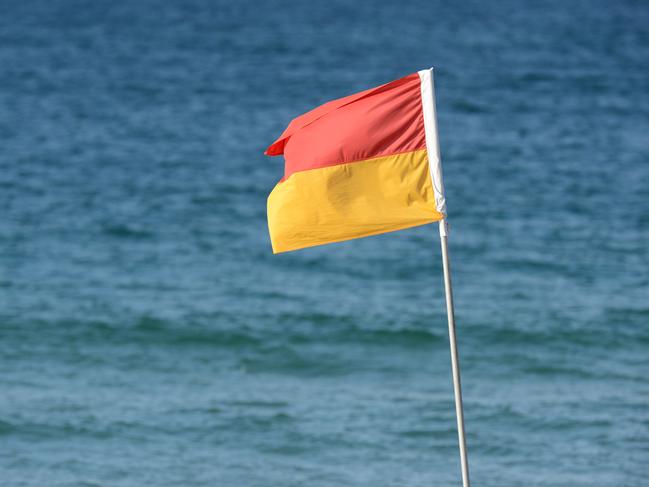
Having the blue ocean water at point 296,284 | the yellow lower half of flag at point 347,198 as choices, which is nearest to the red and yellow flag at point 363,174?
the yellow lower half of flag at point 347,198

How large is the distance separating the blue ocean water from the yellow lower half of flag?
4.02 metres

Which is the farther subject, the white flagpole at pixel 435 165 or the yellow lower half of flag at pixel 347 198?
the yellow lower half of flag at pixel 347 198

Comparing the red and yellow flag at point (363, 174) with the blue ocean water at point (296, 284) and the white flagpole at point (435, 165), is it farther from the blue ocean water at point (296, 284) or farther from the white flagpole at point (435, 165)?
the blue ocean water at point (296, 284)

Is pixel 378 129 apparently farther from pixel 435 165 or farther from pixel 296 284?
pixel 296 284

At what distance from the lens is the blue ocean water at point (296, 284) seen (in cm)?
1252

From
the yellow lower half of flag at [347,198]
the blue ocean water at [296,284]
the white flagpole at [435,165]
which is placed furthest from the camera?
the blue ocean water at [296,284]

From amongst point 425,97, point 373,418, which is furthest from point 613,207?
point 425,97

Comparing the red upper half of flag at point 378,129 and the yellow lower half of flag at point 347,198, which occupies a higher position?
the red upper half of flag at point 378,129

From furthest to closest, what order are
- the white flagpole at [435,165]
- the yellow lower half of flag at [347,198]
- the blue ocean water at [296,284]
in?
the blue ocean water at [296,284], the yellow lower half of flag at [347,198], the white flagpole at [435,165]

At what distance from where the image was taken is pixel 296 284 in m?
19.0

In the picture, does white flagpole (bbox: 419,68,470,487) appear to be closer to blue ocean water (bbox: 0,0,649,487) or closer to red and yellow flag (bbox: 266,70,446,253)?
red and yellow flag (bbox: 266,70,446,253)

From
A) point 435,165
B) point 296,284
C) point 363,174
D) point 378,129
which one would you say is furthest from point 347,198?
Answer: point 296,284

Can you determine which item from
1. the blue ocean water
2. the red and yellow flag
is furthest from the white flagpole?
the blue ocean water

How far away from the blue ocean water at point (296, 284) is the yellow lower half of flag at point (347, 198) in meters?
4.02
